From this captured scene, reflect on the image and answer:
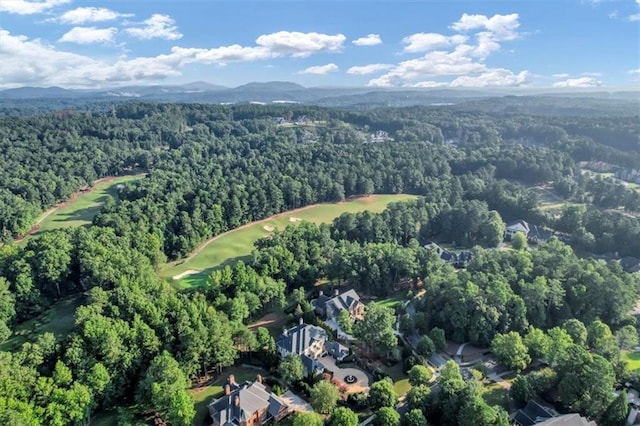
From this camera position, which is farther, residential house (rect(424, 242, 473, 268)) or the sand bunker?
residential house (rect(424, 242, 473, 268))

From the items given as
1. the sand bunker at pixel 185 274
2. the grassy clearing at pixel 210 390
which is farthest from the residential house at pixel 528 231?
the sand bunker at pixel 185 274

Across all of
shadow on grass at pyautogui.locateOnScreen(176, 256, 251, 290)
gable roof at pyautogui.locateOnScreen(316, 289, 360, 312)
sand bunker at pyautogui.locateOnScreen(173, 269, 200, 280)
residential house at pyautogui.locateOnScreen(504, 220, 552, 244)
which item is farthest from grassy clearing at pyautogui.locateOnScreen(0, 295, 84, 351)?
residential house at pyautogui.locateOnScreen(504, 220, 552, 244)

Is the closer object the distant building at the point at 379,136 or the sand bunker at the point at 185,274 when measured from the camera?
the sand bunker at the point at 185,274

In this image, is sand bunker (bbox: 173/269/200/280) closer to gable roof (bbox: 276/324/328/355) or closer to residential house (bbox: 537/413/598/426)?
gable roof (bbox: 276/324/328/355)

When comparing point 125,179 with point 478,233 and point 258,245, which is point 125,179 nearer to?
point 258,245

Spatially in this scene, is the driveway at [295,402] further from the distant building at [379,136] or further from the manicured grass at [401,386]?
the distant building at [379,136]

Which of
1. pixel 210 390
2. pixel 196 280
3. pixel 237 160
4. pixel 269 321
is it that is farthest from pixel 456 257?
pixel 237 160

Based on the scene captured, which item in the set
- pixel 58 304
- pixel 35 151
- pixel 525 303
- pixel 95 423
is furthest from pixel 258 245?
pixel 35 151
